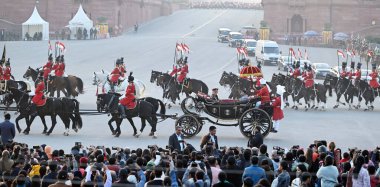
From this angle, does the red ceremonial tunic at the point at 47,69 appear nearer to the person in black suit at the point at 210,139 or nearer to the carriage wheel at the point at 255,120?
the carriage wheel at the point at 255,120

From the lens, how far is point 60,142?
24625mm

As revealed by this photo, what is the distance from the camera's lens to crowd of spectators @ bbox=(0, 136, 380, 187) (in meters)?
14.5

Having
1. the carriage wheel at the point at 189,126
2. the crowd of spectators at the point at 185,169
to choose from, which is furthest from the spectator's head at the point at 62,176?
the carriage wheel at the point at 189,126

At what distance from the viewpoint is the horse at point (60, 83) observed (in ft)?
109

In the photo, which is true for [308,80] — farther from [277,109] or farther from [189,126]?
[189,126]

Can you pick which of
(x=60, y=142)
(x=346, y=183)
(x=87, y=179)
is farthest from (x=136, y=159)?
(x=60, y=142)

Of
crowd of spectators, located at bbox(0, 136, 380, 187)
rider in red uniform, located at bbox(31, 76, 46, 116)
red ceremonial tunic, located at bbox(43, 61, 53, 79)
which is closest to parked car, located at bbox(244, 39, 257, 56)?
red ceremonial tunic, located at bbox(43, 61, 53, 79)

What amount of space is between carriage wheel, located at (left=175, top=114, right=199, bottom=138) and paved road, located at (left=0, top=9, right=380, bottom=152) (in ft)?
1.50

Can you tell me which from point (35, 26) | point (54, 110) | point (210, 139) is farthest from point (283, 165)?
point (35, 26)

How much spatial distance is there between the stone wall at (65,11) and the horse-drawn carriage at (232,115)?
55592 millimetres

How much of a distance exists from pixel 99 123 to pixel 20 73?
693 inches

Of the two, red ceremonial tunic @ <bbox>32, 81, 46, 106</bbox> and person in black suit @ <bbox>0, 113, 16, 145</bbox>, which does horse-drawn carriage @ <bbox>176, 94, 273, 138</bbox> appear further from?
person in black suit @ <bbox>0, 113, 16, 145</bbox>

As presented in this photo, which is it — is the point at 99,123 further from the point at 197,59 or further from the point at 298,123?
the point at 197,59

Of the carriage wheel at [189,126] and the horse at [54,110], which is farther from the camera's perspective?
the horse at [54,110]
